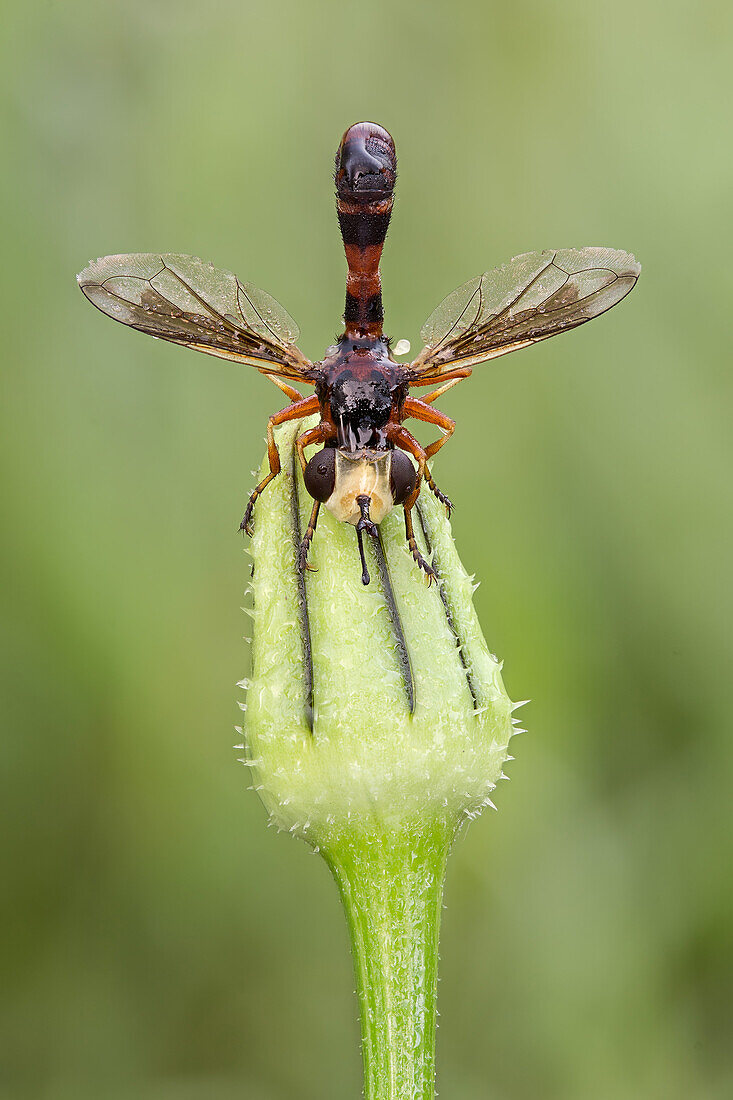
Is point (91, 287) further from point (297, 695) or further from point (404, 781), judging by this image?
point (404, 781)

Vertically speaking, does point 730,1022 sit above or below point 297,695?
below

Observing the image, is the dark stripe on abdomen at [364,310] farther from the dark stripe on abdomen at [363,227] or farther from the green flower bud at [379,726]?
the green flower bud at [379,726]

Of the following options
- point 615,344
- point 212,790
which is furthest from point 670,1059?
point 615,344

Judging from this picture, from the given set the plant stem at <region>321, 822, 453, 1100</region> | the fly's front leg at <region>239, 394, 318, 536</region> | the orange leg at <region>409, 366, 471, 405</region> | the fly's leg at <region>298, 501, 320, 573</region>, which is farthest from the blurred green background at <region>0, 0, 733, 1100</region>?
the fly's leg at <region>298, 501, 320, 573</region>

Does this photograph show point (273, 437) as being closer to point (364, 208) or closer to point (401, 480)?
point (401, 480)

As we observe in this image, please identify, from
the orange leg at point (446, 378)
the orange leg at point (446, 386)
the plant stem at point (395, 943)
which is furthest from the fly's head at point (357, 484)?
the plant stem at point (395, 943)

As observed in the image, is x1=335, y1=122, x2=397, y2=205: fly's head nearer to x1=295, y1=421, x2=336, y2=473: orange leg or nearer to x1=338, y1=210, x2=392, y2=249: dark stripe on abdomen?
x1=338, y1=210, x2=392, y2=249: dark stripe on abdomen

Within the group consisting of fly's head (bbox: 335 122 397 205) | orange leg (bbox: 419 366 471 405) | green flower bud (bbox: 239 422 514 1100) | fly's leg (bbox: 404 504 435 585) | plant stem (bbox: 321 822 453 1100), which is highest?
fly's head (bbox: 335 122 397 205)
